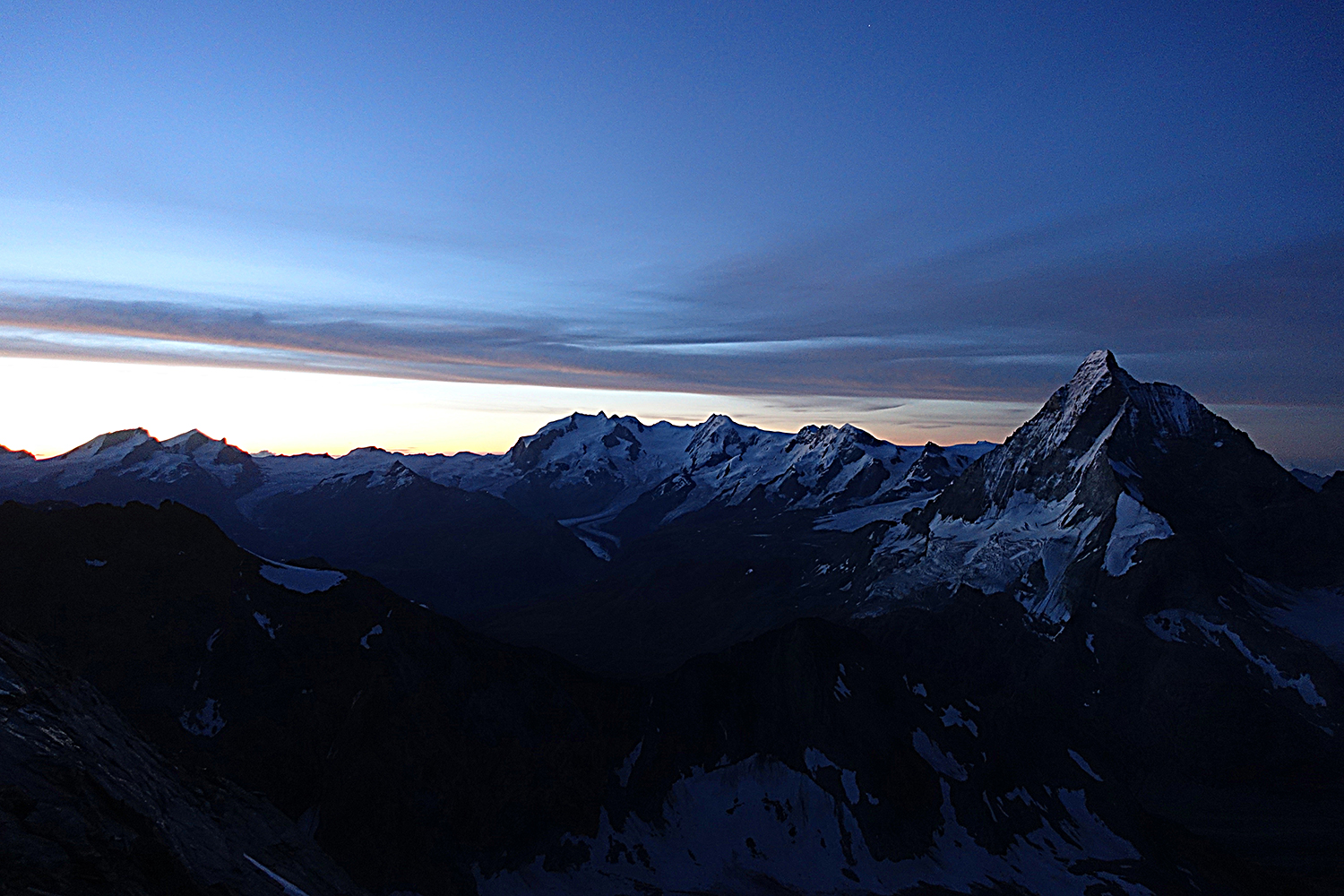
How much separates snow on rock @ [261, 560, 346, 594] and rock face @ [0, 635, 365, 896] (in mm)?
79448

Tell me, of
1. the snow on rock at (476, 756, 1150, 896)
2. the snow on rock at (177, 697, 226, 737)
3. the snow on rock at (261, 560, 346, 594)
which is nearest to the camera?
the snow on rock at (177, 697, 226, 737)

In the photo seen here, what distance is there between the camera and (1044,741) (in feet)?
451

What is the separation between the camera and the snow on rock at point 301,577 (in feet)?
362

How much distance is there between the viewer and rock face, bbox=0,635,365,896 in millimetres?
17812

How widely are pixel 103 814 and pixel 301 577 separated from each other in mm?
100765

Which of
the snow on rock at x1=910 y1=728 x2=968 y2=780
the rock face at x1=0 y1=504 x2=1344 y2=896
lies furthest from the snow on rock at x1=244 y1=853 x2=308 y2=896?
the snow on rock at x1=910 y1=728 x2=968 y2=780

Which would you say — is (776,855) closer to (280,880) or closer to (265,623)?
(265,623)

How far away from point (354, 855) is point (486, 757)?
1934cm

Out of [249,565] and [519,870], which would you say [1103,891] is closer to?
[519,870]

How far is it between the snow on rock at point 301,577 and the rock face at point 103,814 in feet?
261

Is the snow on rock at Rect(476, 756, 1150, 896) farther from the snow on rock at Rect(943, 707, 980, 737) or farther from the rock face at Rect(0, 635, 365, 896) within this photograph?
the rock face at Rect(0, 635, 365, 896)

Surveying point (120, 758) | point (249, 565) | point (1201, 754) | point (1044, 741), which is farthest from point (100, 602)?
point (1201, 754)

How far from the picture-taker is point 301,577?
112938 mm

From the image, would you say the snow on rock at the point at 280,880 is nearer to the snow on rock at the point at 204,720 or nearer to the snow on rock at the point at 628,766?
the snow on rock at the point at 204,720
